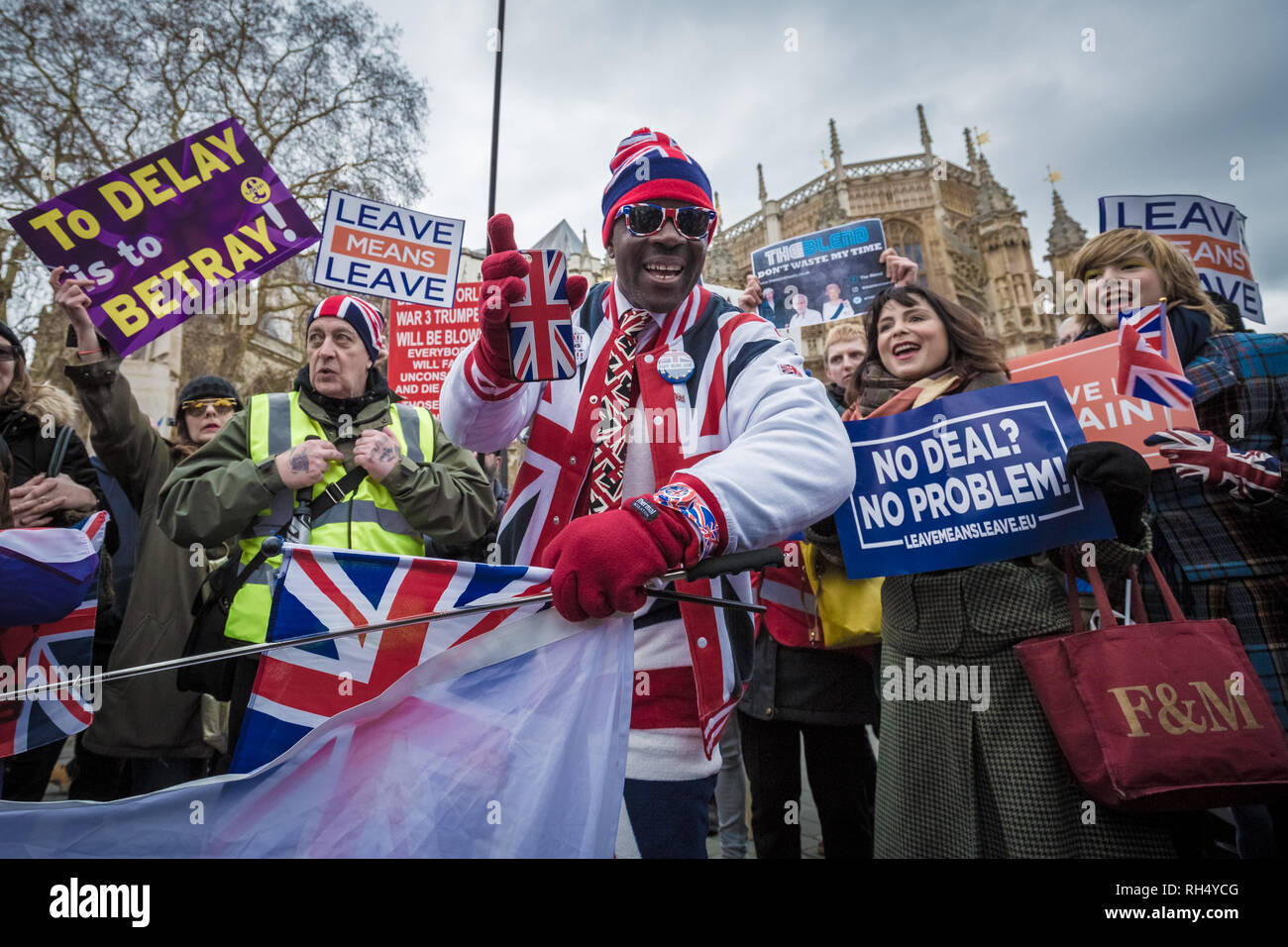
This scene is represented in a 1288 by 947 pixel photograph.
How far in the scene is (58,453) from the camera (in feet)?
10.0

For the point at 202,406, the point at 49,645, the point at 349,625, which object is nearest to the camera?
the point at 349,625

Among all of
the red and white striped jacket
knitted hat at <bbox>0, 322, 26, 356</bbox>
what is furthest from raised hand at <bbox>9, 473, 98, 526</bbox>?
the red and white striped jacket

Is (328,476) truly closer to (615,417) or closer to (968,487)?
(615,417)

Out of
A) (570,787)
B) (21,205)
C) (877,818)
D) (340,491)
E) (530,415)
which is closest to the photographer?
(570,787)

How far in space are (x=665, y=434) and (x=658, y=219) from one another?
566 millimetres

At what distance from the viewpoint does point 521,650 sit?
1506 millimetres

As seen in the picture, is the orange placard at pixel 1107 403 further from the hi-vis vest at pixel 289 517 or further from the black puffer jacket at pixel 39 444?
the black puffer jacket at pixel 39 444

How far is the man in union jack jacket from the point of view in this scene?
1.43 m

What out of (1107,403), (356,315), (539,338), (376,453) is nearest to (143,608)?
(376,453)

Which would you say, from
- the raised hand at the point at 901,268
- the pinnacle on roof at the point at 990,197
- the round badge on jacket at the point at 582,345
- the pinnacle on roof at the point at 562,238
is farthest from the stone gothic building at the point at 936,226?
the round badge on jacket at the point at 582,345
